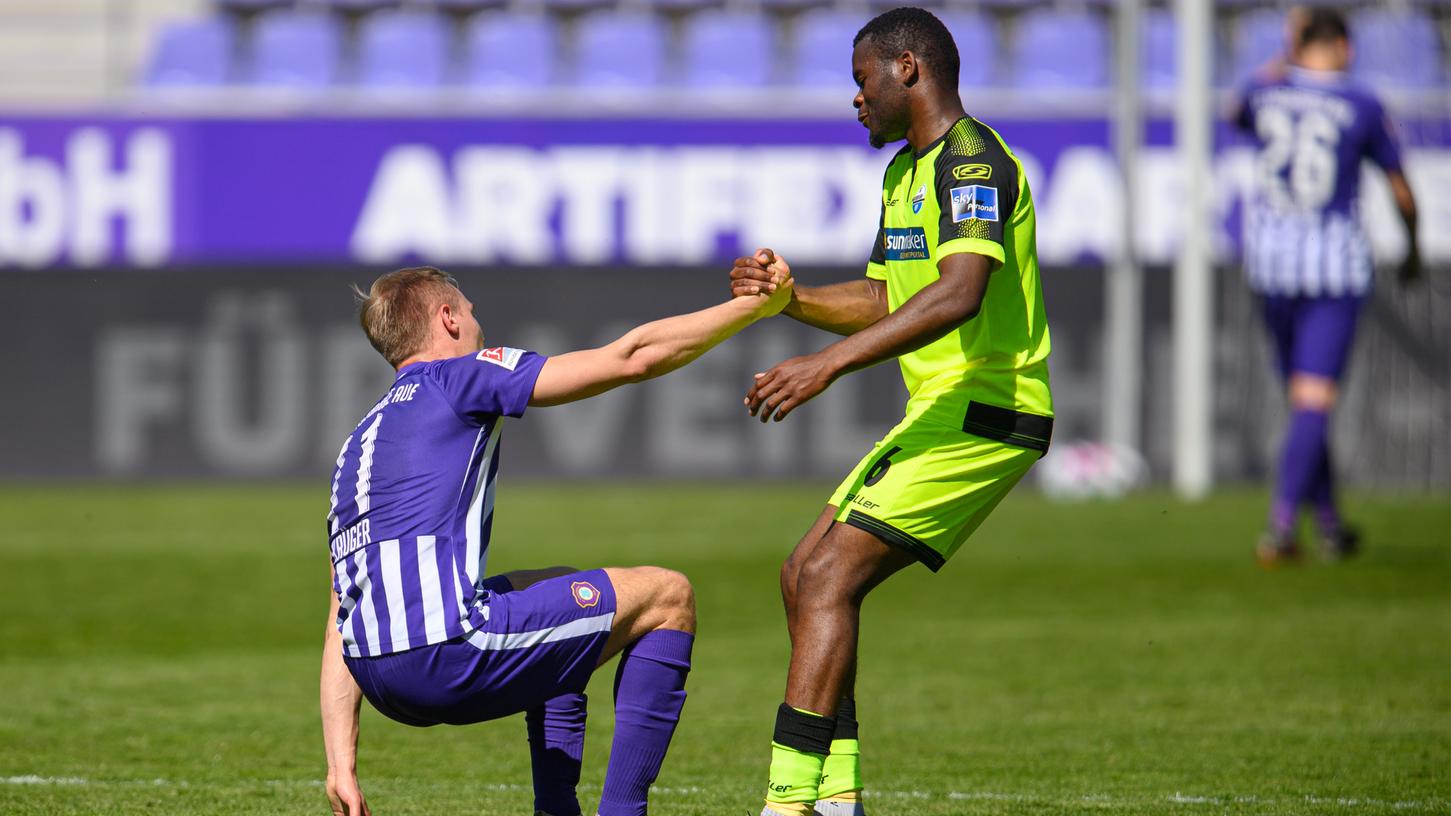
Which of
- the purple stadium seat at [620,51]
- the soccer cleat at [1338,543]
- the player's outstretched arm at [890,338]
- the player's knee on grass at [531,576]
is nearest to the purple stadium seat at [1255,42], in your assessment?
the purple stadium seat at [620,51]

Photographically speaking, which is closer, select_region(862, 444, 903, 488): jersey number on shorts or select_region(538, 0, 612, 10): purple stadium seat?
select_region(862, 444, 903, 488): jersey number on shorts

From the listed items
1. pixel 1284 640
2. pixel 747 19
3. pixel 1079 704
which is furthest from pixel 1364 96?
pixel 747 19

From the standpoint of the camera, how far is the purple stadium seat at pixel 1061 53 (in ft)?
57.2

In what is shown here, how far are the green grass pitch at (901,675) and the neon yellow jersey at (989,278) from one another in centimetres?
101

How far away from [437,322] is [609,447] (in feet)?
35.8

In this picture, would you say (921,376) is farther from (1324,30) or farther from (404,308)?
(1324,30)

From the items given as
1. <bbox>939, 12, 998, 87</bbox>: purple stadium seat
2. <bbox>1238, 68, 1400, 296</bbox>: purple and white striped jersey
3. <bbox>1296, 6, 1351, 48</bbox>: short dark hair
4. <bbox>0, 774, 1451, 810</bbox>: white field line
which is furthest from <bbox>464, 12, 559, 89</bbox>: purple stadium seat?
<bbox>0, 774, 1451, 810</bbox>: white field line

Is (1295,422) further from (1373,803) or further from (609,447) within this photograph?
(609,447)

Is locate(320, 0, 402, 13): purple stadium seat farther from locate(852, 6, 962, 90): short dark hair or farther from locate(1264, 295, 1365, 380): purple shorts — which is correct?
locate(852, 6, 962, 90): short dark hair

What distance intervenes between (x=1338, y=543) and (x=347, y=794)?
22.4 feet

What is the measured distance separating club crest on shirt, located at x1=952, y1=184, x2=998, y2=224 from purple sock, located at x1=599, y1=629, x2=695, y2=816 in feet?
3.61

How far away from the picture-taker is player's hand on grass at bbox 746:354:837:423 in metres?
3.74

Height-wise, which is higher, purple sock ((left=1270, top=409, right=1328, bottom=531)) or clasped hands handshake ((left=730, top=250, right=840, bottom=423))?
clasped hands handshake ((left=730, top=250, right=840, bottom=423))

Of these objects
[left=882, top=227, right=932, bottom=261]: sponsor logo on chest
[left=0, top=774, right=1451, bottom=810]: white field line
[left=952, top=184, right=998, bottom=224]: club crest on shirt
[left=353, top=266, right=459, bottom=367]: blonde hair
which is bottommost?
[left=0, top=774, right=1451, bottom=810]: white field line
